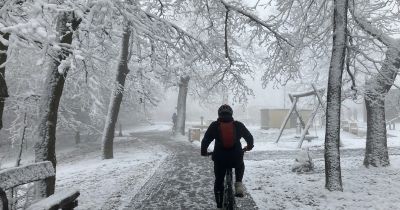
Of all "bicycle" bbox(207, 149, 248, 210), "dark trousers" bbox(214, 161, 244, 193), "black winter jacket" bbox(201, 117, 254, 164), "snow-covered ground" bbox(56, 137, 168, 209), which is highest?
"black winter jacket" bbox(201, 117, 254, 164)

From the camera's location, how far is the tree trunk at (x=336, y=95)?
28.2 feet

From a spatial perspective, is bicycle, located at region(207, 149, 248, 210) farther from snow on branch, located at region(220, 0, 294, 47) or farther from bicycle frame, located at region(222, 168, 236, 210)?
snow on branch, located at region(220, 0, 294, 47)

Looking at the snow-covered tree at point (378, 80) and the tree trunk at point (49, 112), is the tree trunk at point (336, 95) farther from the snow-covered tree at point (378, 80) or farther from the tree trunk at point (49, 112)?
the tree trunk at point (49, 112)

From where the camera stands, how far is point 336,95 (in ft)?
28.3

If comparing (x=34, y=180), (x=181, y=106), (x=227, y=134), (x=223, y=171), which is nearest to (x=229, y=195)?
(x=223, y=171)

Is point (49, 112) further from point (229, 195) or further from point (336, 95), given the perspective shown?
point (336, 95)

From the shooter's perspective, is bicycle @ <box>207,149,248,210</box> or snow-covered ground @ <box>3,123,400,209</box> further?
snow-covered ground @ <box>3,123,400,209</box>

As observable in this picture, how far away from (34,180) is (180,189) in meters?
4.66

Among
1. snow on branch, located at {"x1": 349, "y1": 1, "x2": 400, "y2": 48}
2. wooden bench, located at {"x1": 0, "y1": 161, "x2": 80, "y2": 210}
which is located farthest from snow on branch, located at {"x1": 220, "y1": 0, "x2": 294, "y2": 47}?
wooden bench, located at {"x1": 0, "y1": 161, "x2": 80, "y2": 210}

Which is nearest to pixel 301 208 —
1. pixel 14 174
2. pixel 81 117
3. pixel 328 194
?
pixel 328 194

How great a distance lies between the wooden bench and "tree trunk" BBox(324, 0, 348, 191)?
5.58 m

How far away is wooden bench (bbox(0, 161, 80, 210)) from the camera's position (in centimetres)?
450

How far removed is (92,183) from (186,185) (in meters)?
2.79

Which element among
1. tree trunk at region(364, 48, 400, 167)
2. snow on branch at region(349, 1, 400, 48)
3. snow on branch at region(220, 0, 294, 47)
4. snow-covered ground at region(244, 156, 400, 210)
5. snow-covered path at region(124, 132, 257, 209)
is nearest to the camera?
snow-covered ground at region(244, 156, 400, 210)
